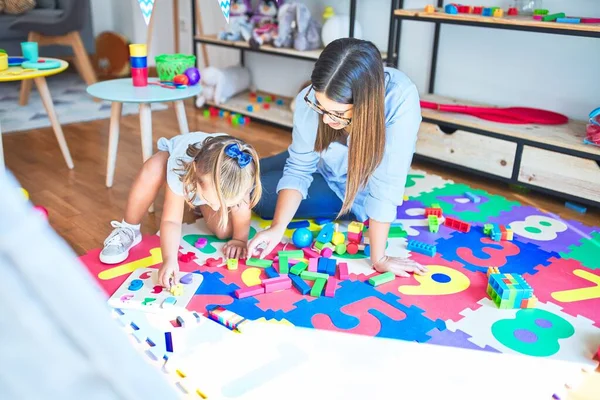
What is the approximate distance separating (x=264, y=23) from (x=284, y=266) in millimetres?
1766

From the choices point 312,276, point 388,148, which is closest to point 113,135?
point 312,276

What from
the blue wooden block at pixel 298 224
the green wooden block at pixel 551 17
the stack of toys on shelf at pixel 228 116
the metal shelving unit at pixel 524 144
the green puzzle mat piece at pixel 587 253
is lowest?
the green puzzle mat piece at pixel 587 253

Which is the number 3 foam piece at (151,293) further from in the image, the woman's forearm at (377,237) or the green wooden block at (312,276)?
the woman's forearm at (377,237)

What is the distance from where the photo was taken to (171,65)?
1.87 m

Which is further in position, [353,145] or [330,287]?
[330,287]

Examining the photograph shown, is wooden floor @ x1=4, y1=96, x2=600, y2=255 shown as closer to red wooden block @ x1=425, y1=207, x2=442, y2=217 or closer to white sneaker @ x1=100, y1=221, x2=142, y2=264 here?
white sneaker @ x1=100, y1=221, x2=142, y2=264

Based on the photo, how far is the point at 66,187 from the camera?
199 cm

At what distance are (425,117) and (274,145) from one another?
685 mm

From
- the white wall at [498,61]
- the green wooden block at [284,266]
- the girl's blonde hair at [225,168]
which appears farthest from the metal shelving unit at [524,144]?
the girl's blonde hair at [225,168]

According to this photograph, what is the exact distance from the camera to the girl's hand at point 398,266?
4.80 feet

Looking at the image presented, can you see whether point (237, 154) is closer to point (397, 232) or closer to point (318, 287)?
point (318, 287)

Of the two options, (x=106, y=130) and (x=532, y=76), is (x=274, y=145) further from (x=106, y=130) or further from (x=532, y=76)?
(x=532, y=76)

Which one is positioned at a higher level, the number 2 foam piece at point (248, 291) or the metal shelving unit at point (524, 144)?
the metal shelving unit at point (524, 144)

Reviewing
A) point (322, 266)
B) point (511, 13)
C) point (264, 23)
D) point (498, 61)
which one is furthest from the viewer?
point (264, 23)
